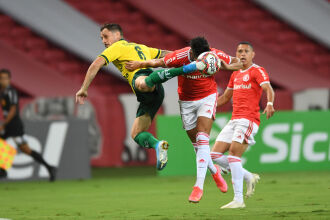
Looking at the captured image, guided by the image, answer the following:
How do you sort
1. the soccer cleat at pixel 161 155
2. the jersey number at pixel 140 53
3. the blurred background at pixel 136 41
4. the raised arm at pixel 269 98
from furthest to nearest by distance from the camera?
1. the blurred background at pixel 136 41
2. the jersey number at pixel 140 53
3. the raised arm at pixel 269 98
4. the soccer cleat at pixel 161 155

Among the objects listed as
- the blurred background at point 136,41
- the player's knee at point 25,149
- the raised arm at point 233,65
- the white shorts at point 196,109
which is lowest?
the player's knee at point 25,149

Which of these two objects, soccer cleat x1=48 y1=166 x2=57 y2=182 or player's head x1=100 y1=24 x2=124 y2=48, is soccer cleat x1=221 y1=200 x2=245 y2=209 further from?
soccer cleat x1=48 y1=166 x2=57 y2=182

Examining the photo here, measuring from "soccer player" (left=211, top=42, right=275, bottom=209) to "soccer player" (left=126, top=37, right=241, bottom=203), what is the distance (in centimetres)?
29

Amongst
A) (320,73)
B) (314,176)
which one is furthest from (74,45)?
(314,176)

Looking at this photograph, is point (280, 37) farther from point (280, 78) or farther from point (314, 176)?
point (314, 176)

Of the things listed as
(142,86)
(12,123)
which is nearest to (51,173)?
(12,123)

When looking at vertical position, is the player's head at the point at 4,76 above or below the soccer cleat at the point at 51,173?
above

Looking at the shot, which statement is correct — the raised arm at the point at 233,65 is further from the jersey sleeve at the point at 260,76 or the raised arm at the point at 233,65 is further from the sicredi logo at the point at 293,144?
the sicredi logo at the point at 293,144

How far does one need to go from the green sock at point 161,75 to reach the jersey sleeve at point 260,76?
1.23 metres

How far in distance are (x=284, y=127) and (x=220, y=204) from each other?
5102mm

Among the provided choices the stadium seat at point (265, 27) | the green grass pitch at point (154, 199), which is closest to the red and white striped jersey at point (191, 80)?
the green grass pitch at point (154, 199)

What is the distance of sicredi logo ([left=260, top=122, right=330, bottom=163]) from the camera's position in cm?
1276

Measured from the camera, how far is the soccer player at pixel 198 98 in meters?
7.46

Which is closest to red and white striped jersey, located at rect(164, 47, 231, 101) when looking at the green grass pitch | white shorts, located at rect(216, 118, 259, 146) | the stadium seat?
white shorts, located at rect(216, 118, 259, 146)
